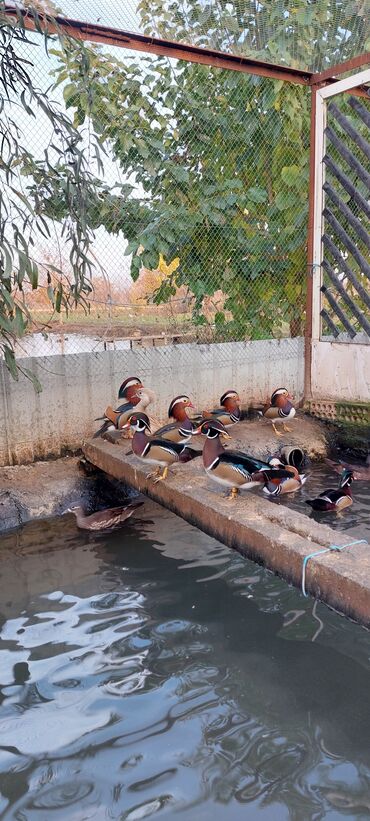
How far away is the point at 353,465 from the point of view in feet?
23.8

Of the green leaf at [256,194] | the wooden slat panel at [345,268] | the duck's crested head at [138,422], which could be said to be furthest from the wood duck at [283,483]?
the green leaf at [256,194]

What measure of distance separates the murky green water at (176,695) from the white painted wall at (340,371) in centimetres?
377

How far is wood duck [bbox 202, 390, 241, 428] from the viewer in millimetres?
7203

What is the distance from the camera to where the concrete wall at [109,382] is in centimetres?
651

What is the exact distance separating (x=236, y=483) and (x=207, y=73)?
17.8 ft

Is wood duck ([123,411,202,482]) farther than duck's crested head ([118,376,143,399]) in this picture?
No

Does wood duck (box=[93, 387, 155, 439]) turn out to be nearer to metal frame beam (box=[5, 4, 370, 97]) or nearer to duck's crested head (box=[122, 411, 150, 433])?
duck's crested head (box=[122, 411, 150, 433])

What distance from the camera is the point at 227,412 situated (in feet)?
23.8

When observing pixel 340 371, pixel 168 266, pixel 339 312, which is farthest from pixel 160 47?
pixel 340 371

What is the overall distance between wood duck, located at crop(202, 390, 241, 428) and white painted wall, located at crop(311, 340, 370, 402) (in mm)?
1675

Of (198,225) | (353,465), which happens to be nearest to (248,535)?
(353,465)

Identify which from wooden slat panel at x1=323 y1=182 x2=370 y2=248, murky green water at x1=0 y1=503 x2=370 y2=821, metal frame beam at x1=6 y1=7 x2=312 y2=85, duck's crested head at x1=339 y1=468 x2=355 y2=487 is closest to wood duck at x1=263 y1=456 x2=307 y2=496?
duck's crested head at x1=339 y1=468 x2=355 y2=487

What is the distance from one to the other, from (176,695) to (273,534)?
1.14 m

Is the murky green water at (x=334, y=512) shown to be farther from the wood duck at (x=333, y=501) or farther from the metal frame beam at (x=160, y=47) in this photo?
the metal frame beam at (x=160, y=47)
